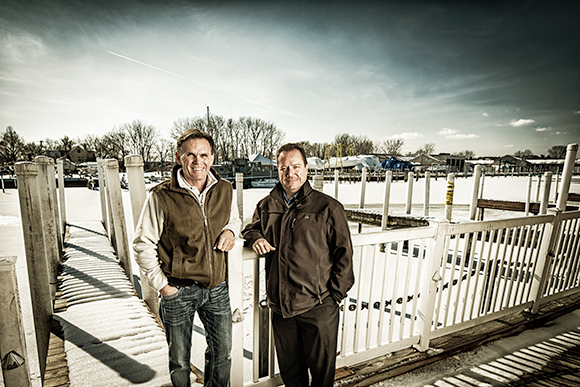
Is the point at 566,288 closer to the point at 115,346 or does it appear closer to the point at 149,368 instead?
the point at 149,368

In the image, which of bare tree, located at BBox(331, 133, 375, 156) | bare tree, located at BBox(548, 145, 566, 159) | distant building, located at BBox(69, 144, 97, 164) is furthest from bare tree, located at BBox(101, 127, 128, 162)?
bare tree, located at BBox(548, 145, 566, 159)

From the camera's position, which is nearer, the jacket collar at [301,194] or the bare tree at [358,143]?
the jacket collar at [301,194]

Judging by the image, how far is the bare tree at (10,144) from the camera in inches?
1876

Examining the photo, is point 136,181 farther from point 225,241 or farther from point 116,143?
point 116,143

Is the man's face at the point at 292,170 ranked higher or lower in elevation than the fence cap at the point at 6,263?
higher

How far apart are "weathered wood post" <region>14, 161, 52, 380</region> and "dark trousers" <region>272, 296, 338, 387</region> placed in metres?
2.60

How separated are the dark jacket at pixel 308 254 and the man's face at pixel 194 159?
0.57m

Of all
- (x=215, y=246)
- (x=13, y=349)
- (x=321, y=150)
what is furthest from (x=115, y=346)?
(x=321, y=150)

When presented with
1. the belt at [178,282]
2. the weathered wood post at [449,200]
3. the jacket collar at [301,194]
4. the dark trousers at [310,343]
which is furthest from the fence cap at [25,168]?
the weathered wood post at [449,200]

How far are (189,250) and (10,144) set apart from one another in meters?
71.8

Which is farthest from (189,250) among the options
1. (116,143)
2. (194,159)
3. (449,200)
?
(116,143)

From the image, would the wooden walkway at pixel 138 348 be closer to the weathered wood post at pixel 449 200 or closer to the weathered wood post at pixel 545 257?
the weathered wood post at pixel 545 257

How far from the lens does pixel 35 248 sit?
2621mm

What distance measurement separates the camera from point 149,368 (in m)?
2.22
